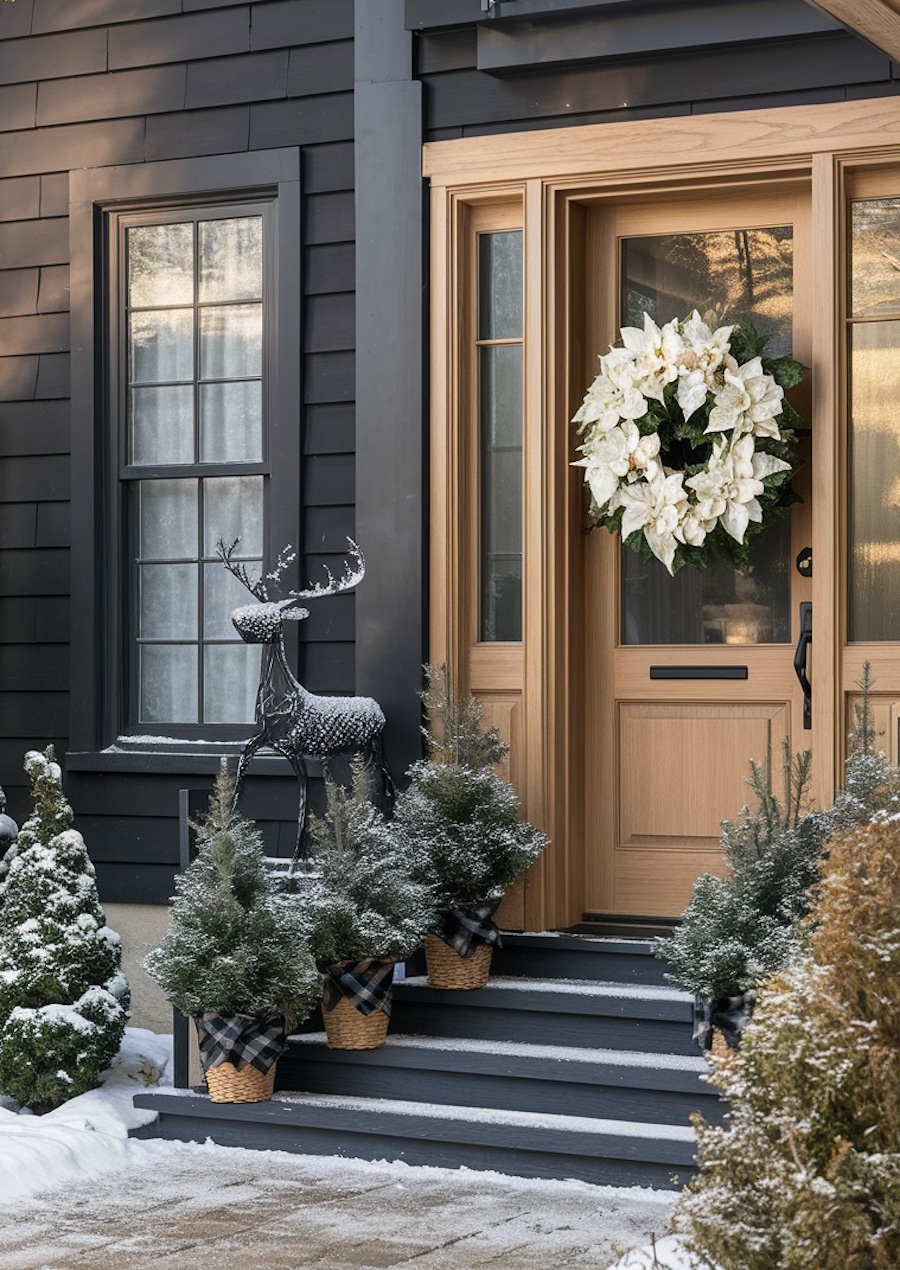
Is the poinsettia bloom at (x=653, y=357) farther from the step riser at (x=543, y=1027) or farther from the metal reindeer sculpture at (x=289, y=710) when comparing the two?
the step riser at (x=543, y=1027)

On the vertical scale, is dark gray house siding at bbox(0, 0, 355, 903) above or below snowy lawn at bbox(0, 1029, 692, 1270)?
above

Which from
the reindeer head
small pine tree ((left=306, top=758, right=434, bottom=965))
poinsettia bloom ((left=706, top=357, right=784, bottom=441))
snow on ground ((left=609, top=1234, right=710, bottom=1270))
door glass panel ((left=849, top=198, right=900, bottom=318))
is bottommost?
snow on ground ((left=609, top=1234, right=710, bottom=1270))

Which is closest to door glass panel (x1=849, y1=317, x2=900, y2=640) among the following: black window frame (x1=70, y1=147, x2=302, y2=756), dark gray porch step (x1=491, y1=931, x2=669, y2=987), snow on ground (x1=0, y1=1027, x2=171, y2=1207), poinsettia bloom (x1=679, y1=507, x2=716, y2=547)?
poinsettia bloom (x1=679, y1=507, x2=716, y2=547)

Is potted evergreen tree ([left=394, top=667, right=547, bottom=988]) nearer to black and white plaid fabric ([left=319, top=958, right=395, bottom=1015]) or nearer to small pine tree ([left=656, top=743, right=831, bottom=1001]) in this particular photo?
black and white plaid fabric ([left=319, top=958, right=395, bottom=1015])

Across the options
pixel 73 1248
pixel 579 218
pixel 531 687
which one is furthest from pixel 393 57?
pixel 73 1248

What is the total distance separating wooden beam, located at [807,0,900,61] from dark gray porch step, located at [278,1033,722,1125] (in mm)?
2880

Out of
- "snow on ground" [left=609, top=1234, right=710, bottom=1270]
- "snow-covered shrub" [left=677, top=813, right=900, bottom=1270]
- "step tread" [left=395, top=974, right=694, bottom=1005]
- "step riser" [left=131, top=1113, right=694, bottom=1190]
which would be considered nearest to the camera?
"snow-covered shrub" [left=677, top=813, right=900, bottom=1270]

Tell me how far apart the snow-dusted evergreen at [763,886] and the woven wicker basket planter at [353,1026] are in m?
0.99

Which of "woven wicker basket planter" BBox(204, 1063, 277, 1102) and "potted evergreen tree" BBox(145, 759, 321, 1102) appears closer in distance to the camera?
"potted evergreen tree" BBox(145, 759, 321, 1102)

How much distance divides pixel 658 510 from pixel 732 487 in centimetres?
26

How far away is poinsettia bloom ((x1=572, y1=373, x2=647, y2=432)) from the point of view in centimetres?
587

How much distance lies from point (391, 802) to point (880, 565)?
6.30 ft

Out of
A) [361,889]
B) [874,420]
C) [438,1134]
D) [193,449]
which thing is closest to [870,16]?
[874,420]

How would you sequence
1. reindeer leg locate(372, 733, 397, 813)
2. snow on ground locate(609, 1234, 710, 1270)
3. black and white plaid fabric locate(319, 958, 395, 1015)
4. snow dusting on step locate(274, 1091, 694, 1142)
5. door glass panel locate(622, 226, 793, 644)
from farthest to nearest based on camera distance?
reindeer leg locate(372, 733, 397, 813)
door glass panel locate(622, 226, 793, 644)
black and white plaid fabric locate(319, 958, 395, 1015)
snow dusting on step locate(274, 1091, 694, 1142)
snow on ground locate(609, 1234, 710, 1270)
